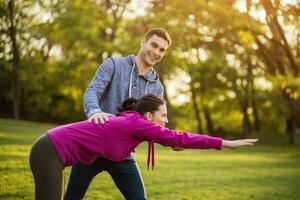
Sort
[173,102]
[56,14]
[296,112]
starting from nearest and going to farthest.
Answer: [296,112]
[56,14]
[173,102]

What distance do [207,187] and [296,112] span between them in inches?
118

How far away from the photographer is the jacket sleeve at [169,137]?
3.73m

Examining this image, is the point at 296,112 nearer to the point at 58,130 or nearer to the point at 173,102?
the point at 58,130

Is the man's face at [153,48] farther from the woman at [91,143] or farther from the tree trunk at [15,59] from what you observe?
the tree trunk at [15,59]

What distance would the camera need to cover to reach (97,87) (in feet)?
14.3

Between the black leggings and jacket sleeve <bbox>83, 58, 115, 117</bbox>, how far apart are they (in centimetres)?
54

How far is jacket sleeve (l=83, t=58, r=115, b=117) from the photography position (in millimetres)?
4133

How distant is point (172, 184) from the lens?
10078 millimetres

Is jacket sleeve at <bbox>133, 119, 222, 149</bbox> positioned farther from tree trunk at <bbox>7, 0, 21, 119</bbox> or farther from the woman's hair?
tree trunk at <bbox>7, 0, 21, 119</bbox>

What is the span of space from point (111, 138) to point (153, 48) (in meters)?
1.13

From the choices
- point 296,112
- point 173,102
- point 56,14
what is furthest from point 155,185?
point 173,102

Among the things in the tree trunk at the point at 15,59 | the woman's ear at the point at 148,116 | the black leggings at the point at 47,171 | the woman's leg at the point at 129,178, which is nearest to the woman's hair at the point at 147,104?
the woman's ear at the point at 148,116

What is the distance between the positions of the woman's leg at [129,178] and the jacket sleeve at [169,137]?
614 millimetres

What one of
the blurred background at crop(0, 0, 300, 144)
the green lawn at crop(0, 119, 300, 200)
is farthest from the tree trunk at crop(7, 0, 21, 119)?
the green lawn at crop(0, 119, 300, 200)
